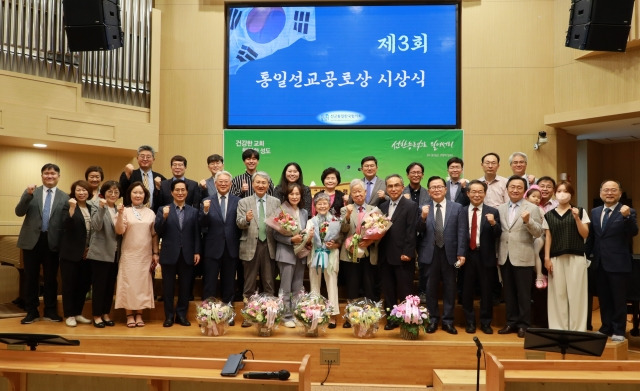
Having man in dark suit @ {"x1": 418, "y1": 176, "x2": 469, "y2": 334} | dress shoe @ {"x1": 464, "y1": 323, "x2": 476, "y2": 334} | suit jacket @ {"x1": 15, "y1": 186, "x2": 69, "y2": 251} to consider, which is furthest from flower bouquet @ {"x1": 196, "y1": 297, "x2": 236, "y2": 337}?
dress shoe @ {"x1": 464, "y1": 323, "x2": 476, "y2": 334}

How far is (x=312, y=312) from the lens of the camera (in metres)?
4.95

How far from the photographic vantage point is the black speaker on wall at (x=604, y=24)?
5418 millimetres

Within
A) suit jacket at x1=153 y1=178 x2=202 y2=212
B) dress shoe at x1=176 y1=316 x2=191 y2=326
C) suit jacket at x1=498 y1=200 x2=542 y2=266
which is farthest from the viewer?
suit jacket at x1=153 y1=178 x2=202 y2=212

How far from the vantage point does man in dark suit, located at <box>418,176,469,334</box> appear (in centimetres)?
524

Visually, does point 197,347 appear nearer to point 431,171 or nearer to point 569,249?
point 569,249

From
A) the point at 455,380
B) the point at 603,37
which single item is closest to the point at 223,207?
the point at 455,380

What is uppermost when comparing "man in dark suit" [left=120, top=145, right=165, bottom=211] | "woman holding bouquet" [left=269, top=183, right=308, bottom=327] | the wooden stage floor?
"man in dark suit" [left=120, top=145, right=165, bottom=211]

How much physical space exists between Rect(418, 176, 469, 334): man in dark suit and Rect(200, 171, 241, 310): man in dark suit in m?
1.64

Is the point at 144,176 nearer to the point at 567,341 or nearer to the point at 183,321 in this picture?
the point at 183,321

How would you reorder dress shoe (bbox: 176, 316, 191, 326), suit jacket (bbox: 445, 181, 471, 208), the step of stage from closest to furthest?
the step of stage
dress shoe (bbox: 176, 316, 191, 326)
suit jacket (bbox: 445, 181, 471, 208)

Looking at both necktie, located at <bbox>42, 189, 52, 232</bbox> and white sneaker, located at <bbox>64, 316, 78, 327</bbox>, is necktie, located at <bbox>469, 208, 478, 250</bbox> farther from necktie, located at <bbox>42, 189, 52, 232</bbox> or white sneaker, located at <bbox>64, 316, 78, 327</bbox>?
necktie, located at <bbox>42, 189, 52, 232</bbox>

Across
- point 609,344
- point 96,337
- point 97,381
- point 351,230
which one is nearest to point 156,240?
point 96,337

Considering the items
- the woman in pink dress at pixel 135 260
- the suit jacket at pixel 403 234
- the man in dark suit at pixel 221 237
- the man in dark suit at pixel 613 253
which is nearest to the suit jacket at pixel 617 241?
the man in dark suit at pixel 613 253

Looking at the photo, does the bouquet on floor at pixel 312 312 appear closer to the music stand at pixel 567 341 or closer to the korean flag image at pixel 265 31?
Answer: the music stand at pixel 567 341
